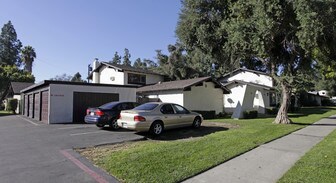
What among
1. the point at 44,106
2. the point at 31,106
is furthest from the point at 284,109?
the point at 31,106

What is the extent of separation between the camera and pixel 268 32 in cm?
1475

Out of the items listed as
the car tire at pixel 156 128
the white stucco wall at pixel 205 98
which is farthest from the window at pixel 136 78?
the car tire at pixel 156 128

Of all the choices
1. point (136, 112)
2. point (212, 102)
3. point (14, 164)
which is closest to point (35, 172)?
point (14, 164)

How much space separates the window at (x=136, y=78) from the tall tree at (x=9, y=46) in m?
55.7

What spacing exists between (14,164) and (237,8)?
14.1 m

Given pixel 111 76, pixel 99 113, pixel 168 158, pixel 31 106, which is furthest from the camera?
pixel 111 76

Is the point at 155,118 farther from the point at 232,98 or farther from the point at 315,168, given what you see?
the point at 232,98

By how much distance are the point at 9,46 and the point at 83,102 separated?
6663cm

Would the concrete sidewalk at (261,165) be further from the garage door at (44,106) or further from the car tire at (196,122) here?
the garage door at (44,106)

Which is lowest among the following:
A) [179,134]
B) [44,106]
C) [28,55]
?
[179,134]

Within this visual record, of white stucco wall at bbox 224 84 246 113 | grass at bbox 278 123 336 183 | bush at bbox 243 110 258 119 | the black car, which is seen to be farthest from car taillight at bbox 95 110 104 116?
white stucco wall at bbox 224 84 246 113

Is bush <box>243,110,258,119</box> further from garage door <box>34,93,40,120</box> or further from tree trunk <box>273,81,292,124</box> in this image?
garage door <box>34,93,40,120</box>

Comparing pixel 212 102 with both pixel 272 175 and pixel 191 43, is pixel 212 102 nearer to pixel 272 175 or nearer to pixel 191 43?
pixel 191 43

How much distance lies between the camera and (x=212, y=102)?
25.4 metres
